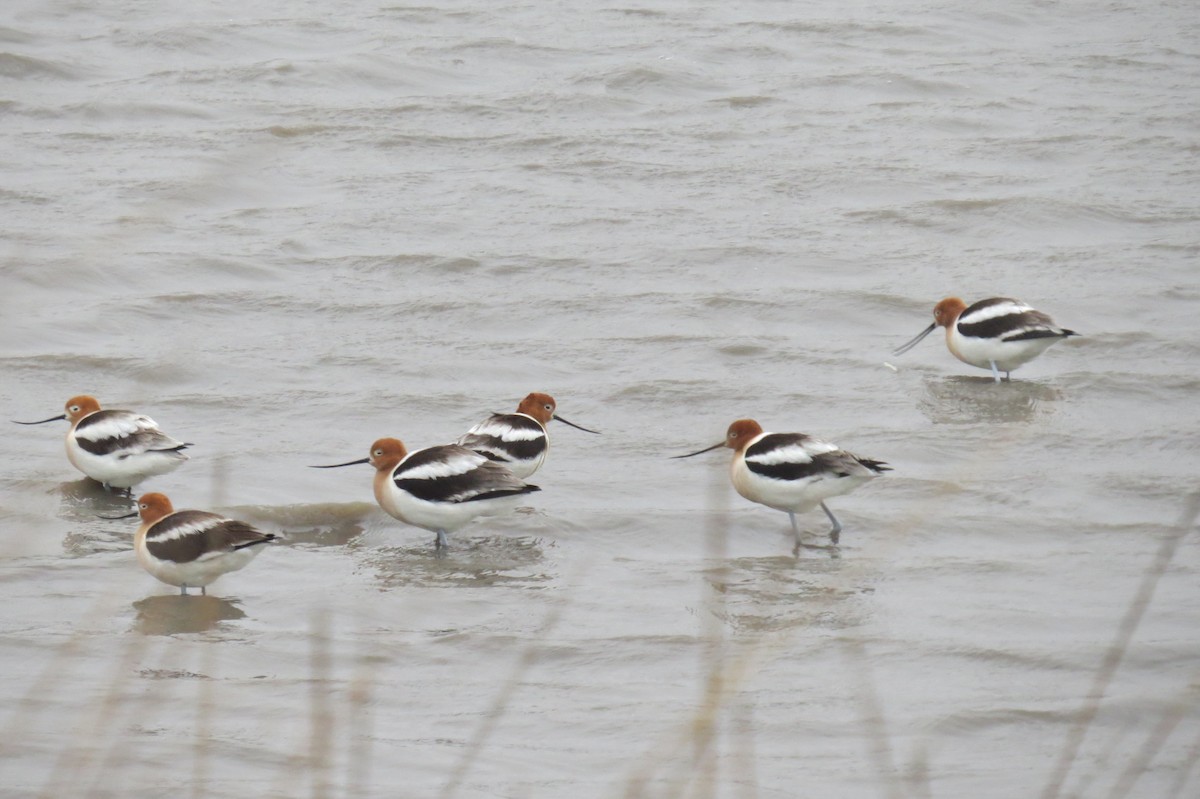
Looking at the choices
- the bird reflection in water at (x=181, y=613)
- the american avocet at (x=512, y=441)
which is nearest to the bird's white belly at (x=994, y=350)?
the american avocet at (x=512, y=441)

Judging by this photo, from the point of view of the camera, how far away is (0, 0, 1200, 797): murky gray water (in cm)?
601

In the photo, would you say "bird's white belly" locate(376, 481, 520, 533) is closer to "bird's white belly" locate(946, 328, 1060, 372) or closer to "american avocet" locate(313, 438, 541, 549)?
"american avocet" locate(313, 438, 541, 549)

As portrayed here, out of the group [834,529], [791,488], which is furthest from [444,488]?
[834,529]

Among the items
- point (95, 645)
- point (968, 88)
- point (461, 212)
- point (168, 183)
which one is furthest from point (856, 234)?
point (95, 645)

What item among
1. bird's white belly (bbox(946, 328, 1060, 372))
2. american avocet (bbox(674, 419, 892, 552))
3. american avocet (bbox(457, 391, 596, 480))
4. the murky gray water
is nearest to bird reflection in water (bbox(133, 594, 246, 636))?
the murky gray water

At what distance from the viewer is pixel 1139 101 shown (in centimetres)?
1595

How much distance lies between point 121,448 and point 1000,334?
5180mm

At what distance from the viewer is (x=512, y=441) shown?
28.8 ft

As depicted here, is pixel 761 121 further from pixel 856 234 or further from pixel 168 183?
pixel 168 183

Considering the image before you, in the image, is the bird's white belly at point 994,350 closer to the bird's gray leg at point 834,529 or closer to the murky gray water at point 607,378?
the murky gray water at point 607,378

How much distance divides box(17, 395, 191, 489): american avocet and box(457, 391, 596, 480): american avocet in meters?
1.46

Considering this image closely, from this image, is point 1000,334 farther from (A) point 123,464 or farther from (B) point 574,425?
(A) point 123,464

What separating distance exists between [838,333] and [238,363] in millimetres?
3857

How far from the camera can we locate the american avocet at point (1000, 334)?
34.7ft
